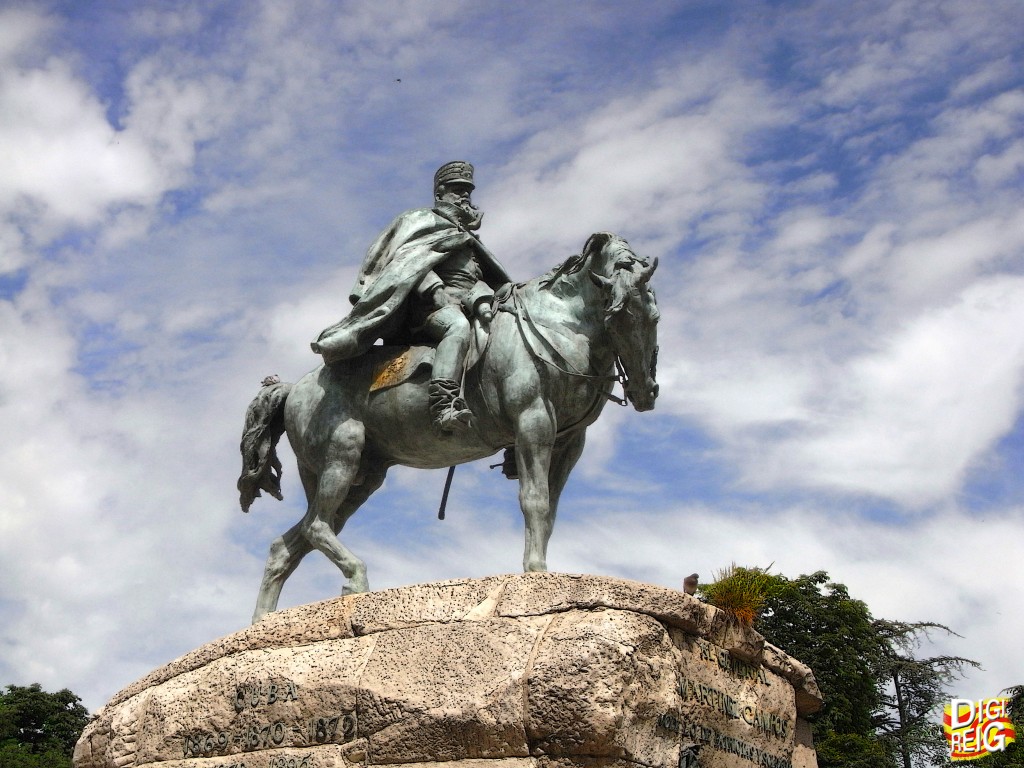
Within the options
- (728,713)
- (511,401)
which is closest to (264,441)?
(511,401)

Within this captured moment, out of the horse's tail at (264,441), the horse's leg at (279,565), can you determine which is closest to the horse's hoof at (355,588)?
the horse's leg at (279,565)

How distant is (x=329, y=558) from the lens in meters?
10.1

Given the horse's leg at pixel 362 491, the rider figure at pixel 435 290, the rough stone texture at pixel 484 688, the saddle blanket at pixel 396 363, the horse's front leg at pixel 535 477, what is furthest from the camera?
the horse's leg at pixel 362 491

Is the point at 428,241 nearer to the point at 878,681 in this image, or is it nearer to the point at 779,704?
the point at 779,704

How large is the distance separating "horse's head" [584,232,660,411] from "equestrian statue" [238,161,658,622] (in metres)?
0.01

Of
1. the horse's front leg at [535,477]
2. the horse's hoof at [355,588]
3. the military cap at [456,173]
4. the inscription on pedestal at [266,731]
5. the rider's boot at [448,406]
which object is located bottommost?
the inscription on pedestal at [266,731]

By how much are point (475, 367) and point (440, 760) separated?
3331mm

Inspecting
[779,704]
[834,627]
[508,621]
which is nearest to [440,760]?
[508,621]

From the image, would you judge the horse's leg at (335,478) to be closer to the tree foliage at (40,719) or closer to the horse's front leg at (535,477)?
the horse's front leg at (535,477)

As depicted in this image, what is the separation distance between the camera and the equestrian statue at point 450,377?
954 cm

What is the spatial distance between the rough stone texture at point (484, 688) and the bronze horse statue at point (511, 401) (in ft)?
3.43

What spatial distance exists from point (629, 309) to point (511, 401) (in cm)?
111

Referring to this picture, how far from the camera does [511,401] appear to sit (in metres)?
9.50
